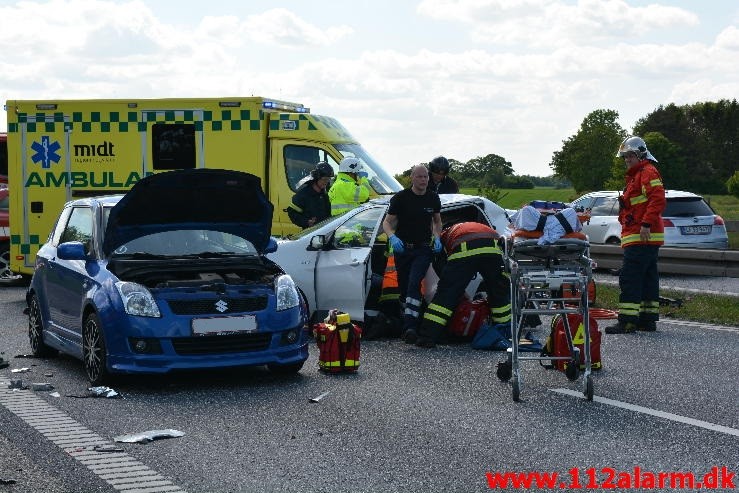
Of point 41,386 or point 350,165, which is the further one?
point 350,165

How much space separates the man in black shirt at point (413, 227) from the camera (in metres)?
11.9

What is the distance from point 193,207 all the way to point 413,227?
2651mm

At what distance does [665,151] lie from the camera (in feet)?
342

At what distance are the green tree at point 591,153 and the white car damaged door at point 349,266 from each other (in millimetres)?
105964

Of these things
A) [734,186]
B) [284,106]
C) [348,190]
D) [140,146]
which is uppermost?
[284,106]

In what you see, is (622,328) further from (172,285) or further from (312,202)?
(172,285)

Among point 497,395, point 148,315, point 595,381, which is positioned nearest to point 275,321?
point 148,315

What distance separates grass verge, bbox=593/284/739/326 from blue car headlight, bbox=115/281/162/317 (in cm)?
693

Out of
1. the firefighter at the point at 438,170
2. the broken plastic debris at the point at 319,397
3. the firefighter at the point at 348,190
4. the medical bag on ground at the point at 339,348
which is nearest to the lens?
the broken plastic debris at the point at 319,397

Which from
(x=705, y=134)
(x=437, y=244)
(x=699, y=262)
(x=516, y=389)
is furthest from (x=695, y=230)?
(x=705, y=134)

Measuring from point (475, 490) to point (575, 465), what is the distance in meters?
0.77

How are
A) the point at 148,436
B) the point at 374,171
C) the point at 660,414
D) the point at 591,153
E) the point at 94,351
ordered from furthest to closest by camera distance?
the point at 591,153
the point at 374,171
the point at 94,351
the point at 660,414
the point at 148,436

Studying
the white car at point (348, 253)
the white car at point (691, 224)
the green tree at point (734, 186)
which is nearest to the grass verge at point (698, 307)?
the white car at point (348, 253)

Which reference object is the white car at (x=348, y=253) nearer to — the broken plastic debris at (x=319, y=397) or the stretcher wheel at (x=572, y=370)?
the stretcher wheel at (x=572, y=370)
